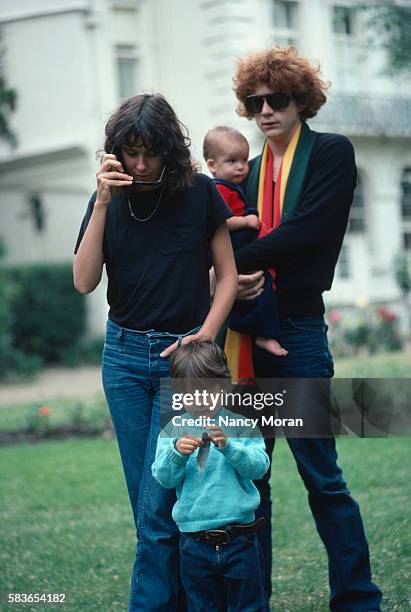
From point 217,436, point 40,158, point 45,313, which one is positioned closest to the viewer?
point 217,436

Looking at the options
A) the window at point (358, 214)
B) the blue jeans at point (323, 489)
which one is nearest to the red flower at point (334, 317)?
the window at point (358, 214)

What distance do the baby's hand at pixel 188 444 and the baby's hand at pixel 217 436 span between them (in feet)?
Result: 0.16

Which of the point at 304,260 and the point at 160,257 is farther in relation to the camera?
the point at 304,260

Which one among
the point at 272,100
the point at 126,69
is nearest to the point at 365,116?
the point at 126,69

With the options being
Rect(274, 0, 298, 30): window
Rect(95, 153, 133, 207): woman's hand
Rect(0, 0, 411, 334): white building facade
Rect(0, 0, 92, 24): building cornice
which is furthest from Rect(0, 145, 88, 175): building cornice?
Rect(95, 153, 133, 207): woman's hand

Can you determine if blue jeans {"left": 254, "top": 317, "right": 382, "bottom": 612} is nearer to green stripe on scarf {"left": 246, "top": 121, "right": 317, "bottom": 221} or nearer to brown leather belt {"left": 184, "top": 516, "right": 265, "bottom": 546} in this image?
green stripe on scarf {"left": 246, "top": 121, "right": 317, "bottom": 221}

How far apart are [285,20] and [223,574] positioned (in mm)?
16937

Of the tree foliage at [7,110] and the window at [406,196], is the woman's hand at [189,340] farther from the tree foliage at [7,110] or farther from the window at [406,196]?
the window at [406,196]

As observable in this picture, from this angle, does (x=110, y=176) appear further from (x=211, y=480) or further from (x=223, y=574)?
(x=223, y=574)

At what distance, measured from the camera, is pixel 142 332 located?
358 centimetres

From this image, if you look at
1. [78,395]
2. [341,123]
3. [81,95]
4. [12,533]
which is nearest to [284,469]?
[12,533]

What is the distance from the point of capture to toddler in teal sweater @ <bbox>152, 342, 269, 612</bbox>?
3.35 meters

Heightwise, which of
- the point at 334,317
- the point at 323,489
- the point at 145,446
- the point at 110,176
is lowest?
the point at 334,317

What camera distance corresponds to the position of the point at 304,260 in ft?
13.1
